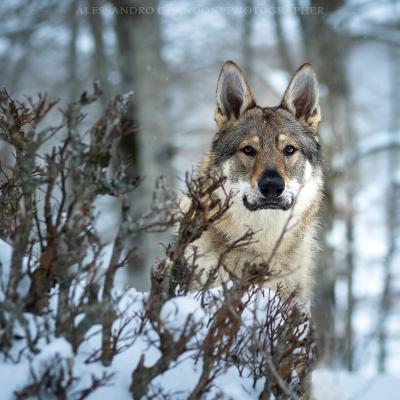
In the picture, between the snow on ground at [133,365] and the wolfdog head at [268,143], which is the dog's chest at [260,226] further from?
the snow on ground at [133,365]

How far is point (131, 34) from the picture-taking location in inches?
529

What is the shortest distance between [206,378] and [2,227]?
129 cm

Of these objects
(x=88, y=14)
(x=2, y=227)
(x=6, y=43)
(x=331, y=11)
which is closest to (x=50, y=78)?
(x=6, y=43)

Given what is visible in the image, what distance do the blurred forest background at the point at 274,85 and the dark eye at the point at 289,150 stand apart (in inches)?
112

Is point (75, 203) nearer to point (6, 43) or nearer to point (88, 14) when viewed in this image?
point (88, 14)

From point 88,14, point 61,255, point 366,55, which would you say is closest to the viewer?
point 61,255

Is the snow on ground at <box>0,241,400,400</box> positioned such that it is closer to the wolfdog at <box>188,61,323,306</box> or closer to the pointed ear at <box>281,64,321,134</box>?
the wolfdog at <box>188,61,323,306</box>

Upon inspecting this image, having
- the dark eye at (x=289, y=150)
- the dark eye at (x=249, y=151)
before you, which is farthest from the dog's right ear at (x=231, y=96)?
the dark eye at (x=289, y=150)

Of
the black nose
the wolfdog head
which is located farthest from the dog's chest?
the black nose

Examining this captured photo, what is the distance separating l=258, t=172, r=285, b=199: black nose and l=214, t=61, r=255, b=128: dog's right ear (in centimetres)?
97

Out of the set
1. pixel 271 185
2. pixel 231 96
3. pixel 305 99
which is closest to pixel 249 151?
pixel 271 185

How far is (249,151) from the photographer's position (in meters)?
5.40

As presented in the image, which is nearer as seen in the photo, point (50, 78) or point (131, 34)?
point (131, 34)

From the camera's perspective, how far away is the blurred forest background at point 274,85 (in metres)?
12.8
